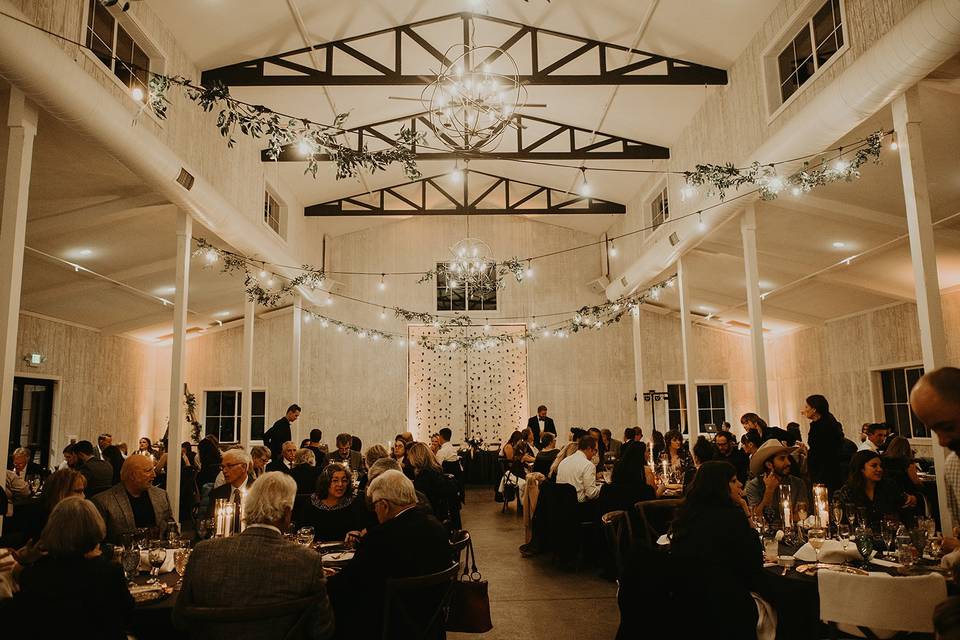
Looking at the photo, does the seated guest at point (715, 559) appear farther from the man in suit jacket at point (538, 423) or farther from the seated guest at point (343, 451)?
the man in suit jacket at point (538, 423)

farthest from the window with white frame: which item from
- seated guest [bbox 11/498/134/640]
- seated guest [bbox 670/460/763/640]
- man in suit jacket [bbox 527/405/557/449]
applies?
man in suit jacket [bbox 527/405/557/449]

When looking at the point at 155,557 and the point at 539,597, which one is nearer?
the point at 155,557

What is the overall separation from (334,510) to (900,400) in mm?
10724

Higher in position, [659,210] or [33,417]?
[659,210]

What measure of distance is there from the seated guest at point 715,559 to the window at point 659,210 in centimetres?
908

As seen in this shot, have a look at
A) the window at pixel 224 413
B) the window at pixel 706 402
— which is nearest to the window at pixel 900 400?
the window at pixel 706 402

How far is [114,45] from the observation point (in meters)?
6.73

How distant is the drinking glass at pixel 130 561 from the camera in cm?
334

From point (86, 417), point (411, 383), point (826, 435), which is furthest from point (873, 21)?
point (86, 417)

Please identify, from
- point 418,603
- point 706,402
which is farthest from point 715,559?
point 706,402

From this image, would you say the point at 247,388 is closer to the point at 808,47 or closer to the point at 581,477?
the point at 581,477

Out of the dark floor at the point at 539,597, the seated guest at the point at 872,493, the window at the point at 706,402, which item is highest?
the window at the point at 706,402

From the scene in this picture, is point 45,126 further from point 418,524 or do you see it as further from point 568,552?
point 568,552

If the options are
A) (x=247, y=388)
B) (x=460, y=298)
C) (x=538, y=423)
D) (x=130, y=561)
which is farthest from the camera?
(x=460, y=298)
